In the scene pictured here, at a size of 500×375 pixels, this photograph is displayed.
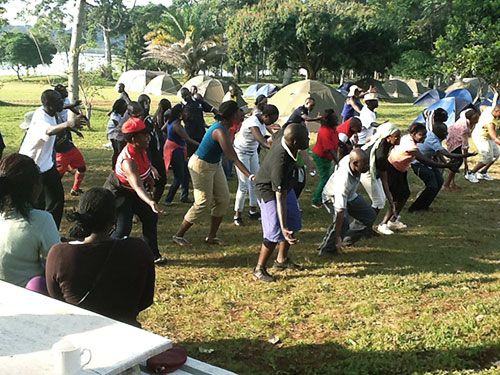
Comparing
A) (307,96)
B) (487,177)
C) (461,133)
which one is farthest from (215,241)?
(307,96)

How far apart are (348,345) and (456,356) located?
30.8 inches

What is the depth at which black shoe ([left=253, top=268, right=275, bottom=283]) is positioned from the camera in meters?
5.27

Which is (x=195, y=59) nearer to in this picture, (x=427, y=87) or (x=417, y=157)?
(x=427, y=87)

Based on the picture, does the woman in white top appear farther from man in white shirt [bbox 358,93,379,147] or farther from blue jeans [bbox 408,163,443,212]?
man in white shirt [bbox 358,93,379,147]

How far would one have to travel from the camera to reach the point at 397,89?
35438 millimetres

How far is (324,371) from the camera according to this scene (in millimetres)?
3760

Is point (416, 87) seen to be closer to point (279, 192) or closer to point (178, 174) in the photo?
point (178, 174)

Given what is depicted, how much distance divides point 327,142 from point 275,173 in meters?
2.64

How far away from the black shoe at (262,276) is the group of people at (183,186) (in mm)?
11

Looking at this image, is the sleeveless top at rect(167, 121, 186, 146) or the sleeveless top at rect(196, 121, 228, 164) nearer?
the sleeveless top at rect(196, 121, 228, 164)

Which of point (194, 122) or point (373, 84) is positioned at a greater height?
point (194, 122)

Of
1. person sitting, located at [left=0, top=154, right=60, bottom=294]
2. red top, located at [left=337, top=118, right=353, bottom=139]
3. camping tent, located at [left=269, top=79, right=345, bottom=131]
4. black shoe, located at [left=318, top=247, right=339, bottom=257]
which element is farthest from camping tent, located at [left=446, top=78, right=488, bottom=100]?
person sitting, located at [left=0, top=154, right=60, bottom=294]

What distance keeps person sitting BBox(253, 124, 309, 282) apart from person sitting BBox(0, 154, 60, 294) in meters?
2.22

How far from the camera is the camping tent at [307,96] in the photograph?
1808cm
